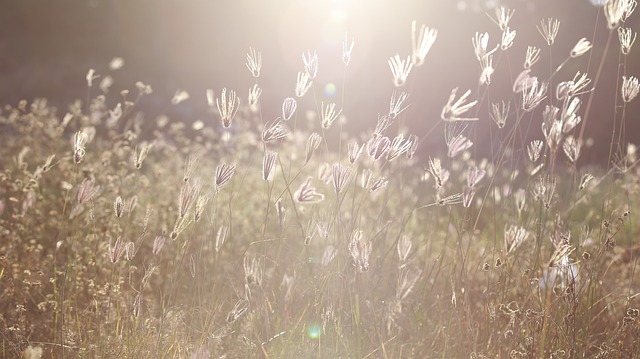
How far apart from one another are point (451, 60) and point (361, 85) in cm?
233

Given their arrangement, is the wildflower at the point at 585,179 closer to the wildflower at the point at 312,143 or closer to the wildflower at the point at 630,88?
the wildflower at the point at 630,88

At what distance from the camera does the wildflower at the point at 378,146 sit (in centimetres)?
207

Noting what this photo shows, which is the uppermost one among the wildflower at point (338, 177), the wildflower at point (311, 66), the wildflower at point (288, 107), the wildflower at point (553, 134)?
the wildflower at point (311, 66)

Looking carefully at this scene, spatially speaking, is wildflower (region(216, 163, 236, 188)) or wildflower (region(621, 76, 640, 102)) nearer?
wildflower (region(216, 163, 236, 188))

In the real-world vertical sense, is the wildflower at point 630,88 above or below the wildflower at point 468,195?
above

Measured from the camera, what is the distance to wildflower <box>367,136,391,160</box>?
81.4 inches

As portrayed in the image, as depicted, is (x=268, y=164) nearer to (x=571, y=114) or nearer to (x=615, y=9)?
(x=571, y=114)

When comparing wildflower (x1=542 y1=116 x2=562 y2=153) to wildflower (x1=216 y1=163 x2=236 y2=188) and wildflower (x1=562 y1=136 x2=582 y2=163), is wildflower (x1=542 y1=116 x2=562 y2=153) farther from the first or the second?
wildflower (x1=216 y1=163 x2=236 y2=188)

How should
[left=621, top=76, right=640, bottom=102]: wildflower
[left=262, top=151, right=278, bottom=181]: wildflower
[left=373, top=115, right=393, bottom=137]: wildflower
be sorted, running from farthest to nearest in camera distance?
[left=621, top=76, right=640, bottom=102]: wildflower < [left=373, top=115, right=393, bottom=137]: wildflower < [left=262, top=151, right=278, bottom=181]: wildflower

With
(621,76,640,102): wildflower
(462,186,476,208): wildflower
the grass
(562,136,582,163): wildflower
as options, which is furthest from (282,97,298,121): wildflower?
(621,76,640,102): wildflower

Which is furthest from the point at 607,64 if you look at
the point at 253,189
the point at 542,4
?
the point at 253,189

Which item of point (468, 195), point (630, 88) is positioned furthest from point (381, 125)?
point (630, 88)

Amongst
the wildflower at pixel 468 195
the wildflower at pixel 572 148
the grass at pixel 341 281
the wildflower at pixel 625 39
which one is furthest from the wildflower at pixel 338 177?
the wildflower at pixel 625 39

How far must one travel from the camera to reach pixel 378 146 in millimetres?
2080
